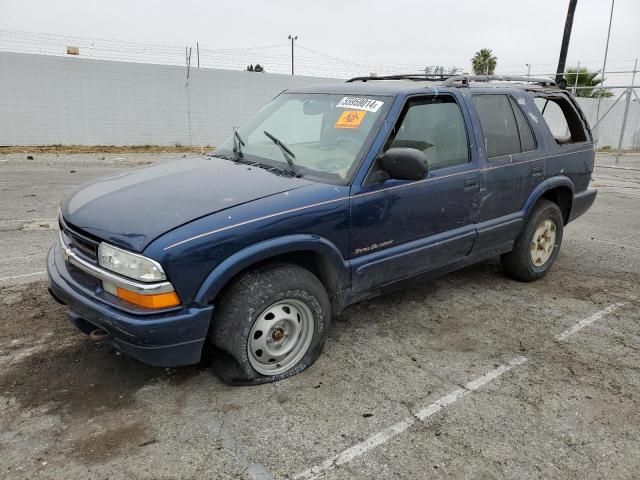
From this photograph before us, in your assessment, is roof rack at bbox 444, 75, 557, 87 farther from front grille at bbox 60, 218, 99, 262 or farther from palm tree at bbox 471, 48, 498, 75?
palm tree at bbox 471, 48, 498, 75

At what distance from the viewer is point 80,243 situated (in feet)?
9.96

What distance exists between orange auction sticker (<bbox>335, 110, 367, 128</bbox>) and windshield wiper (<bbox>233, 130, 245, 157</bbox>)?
0.78 meters

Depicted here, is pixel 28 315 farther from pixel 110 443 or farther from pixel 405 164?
pixel 405 164

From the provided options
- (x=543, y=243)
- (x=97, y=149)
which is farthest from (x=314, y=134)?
(x=97, y=149)

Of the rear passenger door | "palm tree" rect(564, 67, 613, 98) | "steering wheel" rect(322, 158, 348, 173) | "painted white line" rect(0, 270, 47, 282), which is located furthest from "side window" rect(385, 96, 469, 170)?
"palm tree" rect(564, 67, 613, 98)

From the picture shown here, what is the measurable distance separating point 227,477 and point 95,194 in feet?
6.41

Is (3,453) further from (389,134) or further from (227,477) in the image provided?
(389,134)

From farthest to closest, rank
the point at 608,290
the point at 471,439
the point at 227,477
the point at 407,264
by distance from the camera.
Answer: the point at 608,290 < the point at 407,264 < the point at 471,439 < the point at 227,477

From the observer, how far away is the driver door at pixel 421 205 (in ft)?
11.2

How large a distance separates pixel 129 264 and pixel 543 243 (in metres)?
3.96

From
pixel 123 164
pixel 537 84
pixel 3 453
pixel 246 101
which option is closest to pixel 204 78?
pixel 246 101

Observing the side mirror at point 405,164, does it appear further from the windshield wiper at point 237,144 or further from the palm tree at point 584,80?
the palm tree at point 584,80

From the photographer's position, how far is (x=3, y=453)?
8.16 feet

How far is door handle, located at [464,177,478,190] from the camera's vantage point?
3.99m
